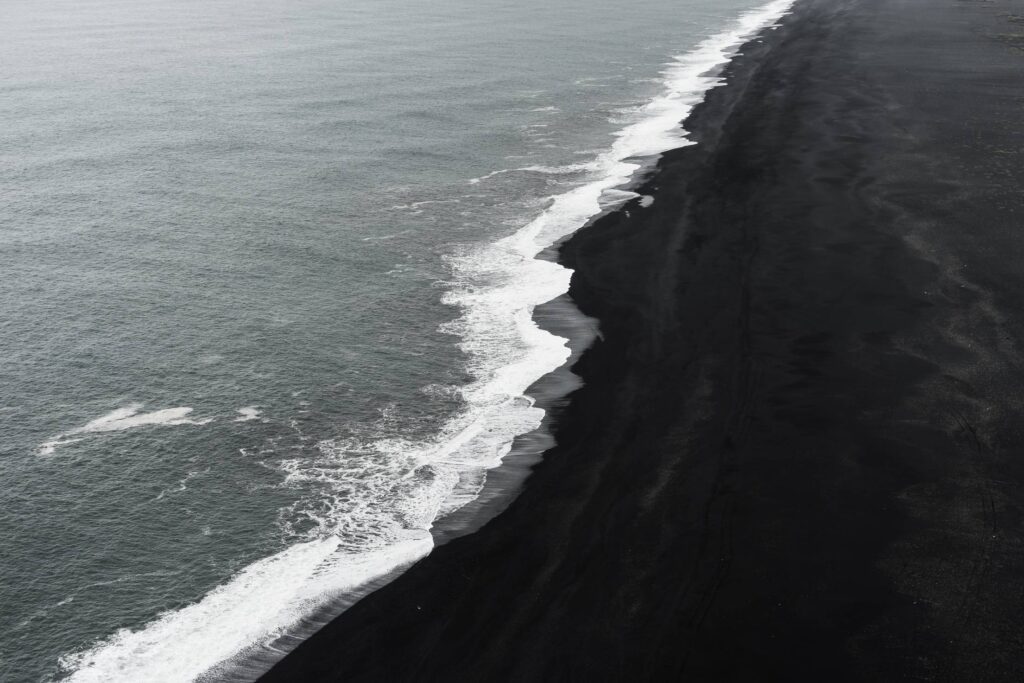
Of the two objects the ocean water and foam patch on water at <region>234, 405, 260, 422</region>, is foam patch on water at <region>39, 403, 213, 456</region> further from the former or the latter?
foam patch on water at <region>234, 405, 260, 422</region>

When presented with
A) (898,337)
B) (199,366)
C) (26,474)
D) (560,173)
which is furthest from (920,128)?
(26,474)

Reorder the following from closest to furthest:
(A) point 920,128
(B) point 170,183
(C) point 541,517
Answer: (C) point 541,517
(B) point 170,183
(A) point 920,128

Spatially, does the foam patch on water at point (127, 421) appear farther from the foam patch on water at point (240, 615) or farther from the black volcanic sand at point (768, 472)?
the black volcanic sand at point (768, 472)

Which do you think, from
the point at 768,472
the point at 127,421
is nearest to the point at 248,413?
the point at 127,421

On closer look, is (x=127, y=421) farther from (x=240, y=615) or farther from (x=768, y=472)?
(x=768, y=472)

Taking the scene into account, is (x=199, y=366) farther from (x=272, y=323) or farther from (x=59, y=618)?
(x=59, y=618)
